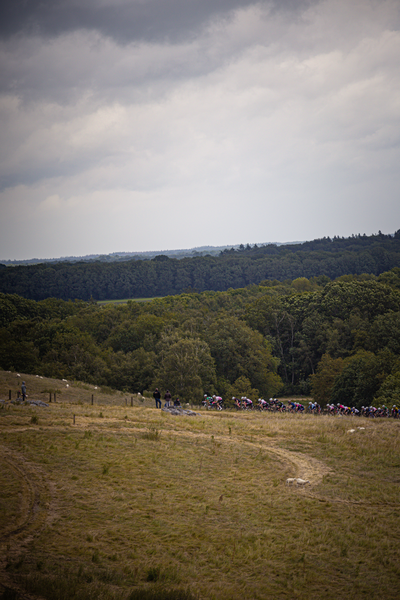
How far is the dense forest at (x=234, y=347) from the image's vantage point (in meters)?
51.2

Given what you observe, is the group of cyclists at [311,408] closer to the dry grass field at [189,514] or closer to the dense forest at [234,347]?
the dense forest at [234,347]

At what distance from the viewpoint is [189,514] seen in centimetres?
1323

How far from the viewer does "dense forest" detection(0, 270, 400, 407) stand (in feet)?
168

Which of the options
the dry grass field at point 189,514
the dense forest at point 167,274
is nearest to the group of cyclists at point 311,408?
the dry grass field at point 189,514

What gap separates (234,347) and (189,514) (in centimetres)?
5023

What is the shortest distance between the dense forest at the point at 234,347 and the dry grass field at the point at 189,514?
2447 centimetres

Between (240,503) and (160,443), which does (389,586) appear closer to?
(240,503)

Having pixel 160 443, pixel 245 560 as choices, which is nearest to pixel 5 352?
pixel 160 443

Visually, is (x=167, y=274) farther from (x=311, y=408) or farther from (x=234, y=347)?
(x=311, y=408)

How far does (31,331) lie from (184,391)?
30065mm

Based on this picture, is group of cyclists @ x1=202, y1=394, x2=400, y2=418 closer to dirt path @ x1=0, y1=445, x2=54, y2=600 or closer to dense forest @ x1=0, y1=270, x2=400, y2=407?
dense forest @ x1=0, y1=270, x2=400, y2=407

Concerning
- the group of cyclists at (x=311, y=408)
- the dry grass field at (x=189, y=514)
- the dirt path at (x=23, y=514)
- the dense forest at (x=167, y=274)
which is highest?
the dense forest at (x=167, y=274)

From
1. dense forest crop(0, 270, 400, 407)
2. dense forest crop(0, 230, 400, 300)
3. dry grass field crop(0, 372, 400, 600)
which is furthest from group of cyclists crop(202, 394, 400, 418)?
dense forest crop(0, 230, 400, 300)

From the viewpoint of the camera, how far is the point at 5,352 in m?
52.9
